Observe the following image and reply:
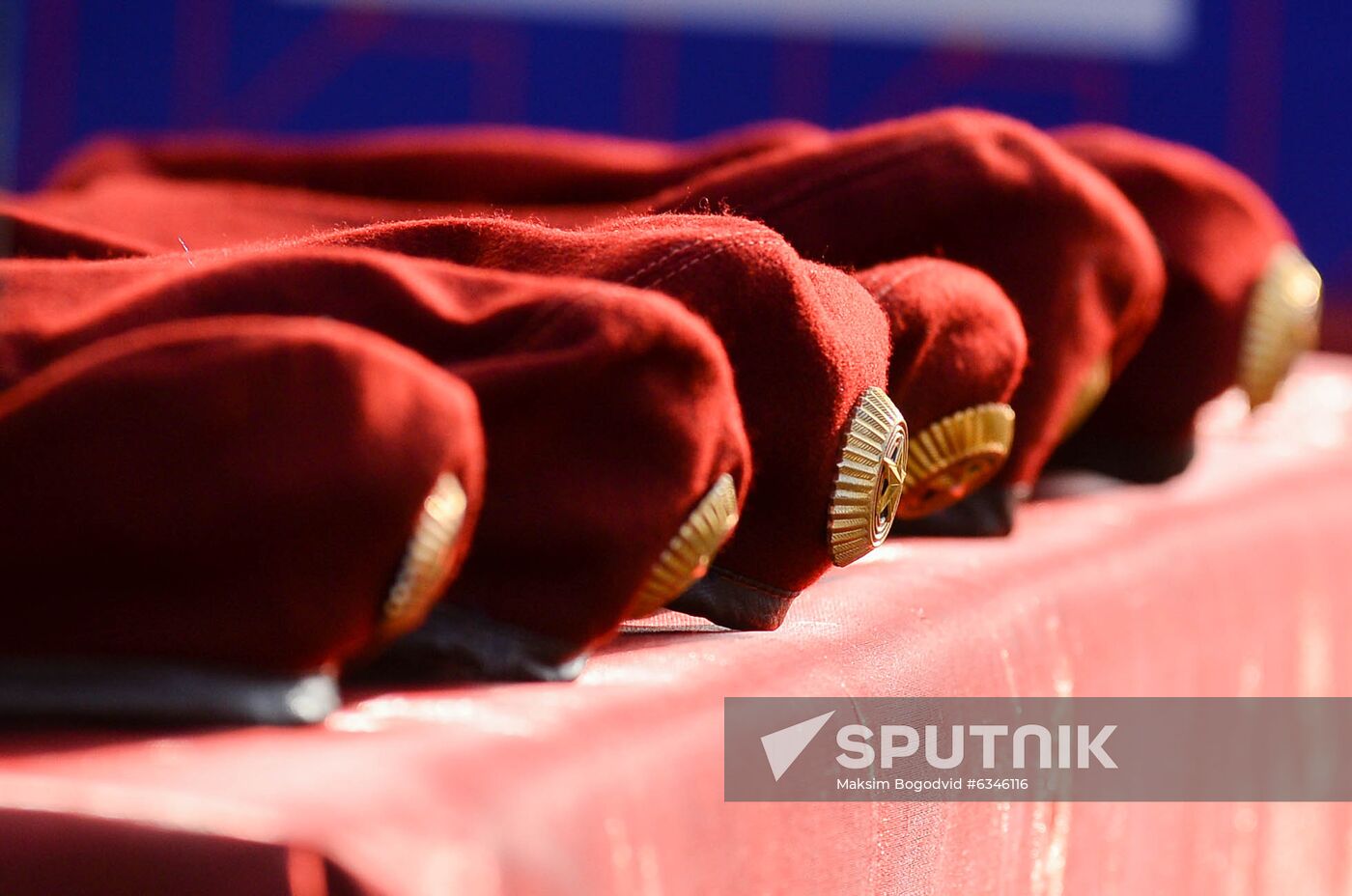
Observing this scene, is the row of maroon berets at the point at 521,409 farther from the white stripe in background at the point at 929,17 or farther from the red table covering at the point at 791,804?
the white stripe in background at the point at 929,17

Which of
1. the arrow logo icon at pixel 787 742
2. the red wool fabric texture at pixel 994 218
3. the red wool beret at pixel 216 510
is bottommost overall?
the arrow logo icon at pixel 787 742

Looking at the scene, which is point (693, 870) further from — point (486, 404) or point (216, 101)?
point (216, 101)

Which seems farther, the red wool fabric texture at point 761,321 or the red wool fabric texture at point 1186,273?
the red wool fabric texture at point 1186,273

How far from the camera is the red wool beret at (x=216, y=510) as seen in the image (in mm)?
293

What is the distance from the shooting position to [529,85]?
8.87 feet

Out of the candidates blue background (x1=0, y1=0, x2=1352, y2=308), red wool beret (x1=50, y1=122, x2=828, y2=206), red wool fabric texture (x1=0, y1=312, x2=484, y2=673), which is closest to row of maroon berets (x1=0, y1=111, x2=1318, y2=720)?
red wool fabric texture (x1=0, y1=312, x2=484, y2=673)

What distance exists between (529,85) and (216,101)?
57 cm

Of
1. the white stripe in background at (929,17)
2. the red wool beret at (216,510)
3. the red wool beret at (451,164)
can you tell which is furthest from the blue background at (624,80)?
the red wool beret at (216,510)

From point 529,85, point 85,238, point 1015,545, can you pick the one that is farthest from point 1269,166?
point 85,238

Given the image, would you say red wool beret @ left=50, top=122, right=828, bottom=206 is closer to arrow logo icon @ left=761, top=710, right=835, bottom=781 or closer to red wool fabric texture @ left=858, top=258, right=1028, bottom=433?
red wool fabric texture @ left=858, top=258, right=1028, bottom=433

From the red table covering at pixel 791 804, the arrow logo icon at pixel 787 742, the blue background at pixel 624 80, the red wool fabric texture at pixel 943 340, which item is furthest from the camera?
the blue background at pixel 624 80

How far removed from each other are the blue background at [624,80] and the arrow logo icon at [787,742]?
2.36 metres

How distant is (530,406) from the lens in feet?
1.15

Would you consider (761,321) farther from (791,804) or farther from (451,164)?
(451,164)
